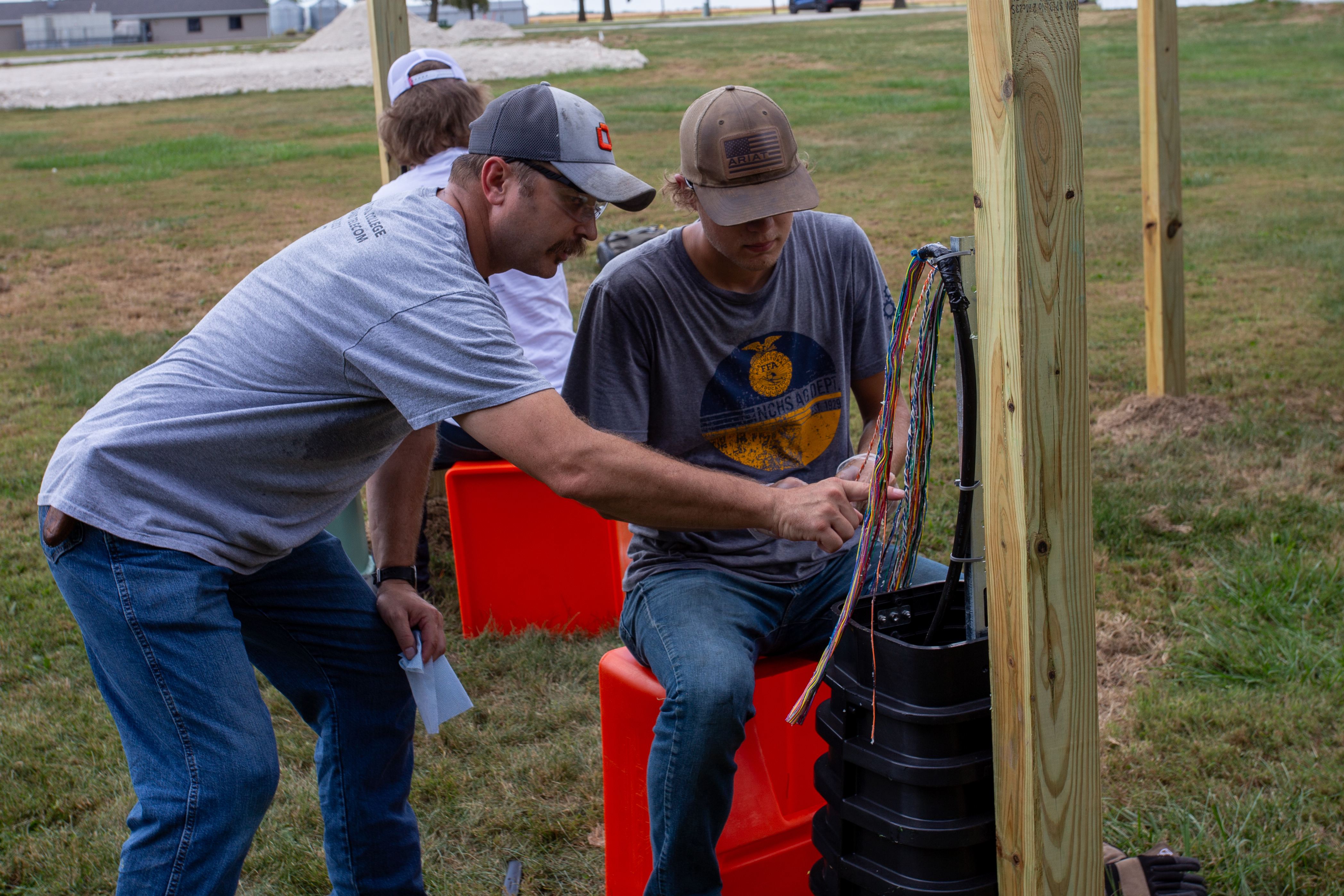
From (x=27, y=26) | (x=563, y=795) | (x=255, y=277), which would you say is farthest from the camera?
(x=27, y=26)

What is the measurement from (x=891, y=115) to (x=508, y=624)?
1455cm

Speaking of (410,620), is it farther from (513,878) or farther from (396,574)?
(513,878)

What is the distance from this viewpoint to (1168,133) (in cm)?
486

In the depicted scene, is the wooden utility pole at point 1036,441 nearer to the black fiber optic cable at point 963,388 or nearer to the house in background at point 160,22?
the black fiber optic cable at point 963,388

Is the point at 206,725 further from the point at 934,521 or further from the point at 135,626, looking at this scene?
the point at 934,521

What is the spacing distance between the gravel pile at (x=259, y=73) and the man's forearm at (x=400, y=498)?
2123cm

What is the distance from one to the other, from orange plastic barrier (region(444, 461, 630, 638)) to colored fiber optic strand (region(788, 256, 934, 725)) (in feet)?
5.99

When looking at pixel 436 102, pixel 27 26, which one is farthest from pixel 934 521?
pixel 27 26

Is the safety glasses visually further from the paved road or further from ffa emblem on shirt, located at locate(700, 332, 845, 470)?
the paved road

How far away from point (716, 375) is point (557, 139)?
66 cm

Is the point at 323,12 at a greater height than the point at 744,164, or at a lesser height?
greater

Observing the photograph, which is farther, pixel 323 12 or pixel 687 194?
pixel 323 12

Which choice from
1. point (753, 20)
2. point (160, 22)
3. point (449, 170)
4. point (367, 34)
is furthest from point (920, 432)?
point (160, 22)

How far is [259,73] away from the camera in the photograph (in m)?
28.5
